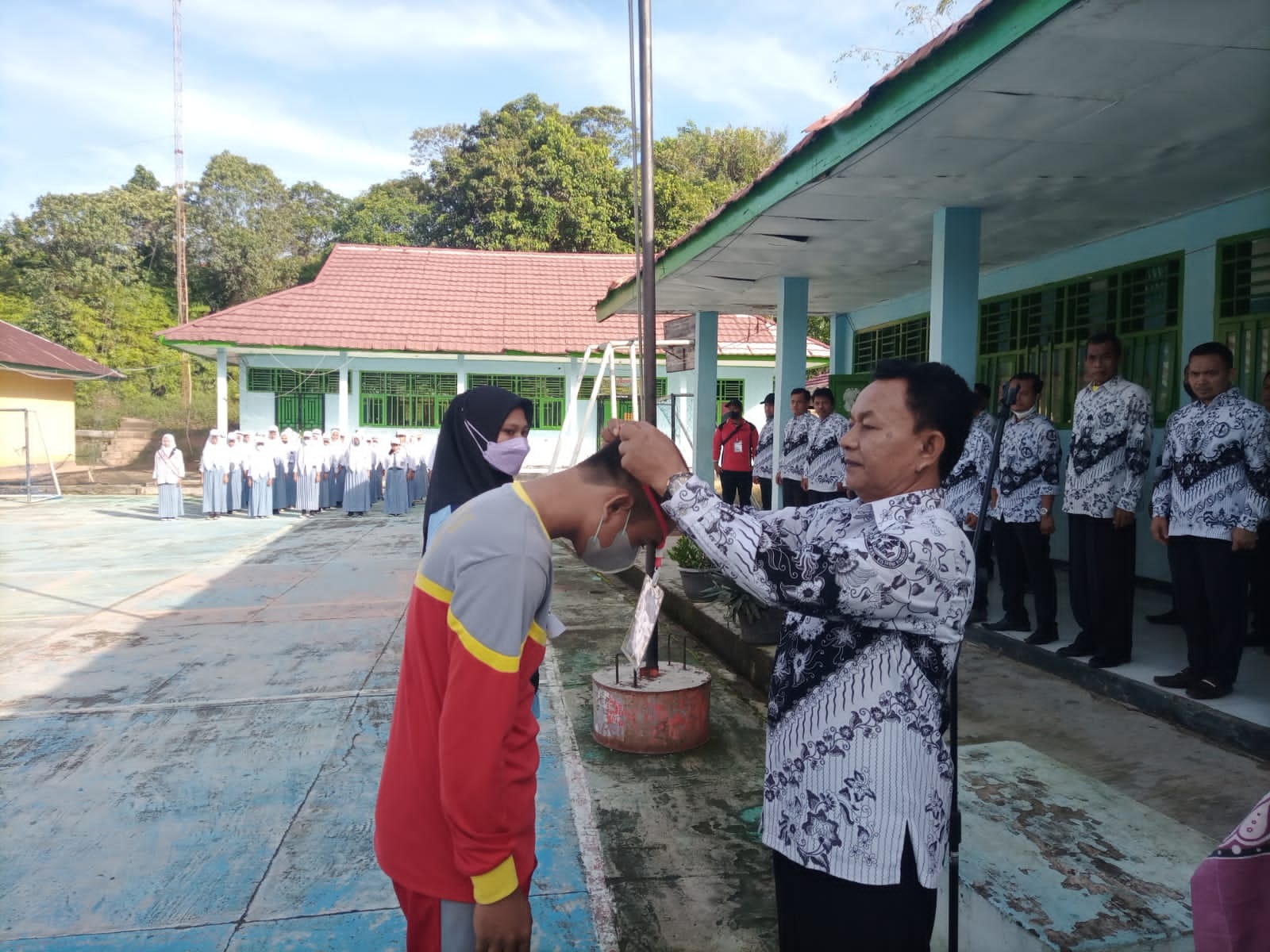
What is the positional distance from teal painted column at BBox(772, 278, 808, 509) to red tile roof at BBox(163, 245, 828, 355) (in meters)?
7.71

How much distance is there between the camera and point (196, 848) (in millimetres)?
3455

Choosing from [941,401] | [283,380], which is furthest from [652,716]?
[283,380]

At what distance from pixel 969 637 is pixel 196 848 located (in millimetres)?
4621

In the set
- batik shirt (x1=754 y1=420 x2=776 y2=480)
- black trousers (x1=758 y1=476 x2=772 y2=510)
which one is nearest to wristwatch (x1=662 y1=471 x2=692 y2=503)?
batik shirt (x1=754 y1=420 x2=776 y2=480)

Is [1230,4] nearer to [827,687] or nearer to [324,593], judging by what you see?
[827,687]

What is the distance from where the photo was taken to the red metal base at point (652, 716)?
4363 millimetres

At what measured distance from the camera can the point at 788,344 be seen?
9578 millimetres

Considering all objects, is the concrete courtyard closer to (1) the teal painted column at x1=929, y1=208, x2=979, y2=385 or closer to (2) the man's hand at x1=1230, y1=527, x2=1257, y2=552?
(2) the man's hand at x1=1230, y1=527, x2=1257, y2=552

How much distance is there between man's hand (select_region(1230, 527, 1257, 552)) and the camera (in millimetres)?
4074

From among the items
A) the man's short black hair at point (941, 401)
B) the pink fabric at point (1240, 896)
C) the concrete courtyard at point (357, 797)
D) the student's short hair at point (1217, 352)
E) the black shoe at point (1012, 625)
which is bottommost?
the concrete courtyard at point (357, 797)

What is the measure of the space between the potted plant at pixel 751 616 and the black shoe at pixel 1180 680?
2.01 m

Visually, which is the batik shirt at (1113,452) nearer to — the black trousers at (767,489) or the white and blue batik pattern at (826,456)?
the white and blue batik pattern at (826,456)

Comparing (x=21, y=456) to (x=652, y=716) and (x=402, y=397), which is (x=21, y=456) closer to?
(x=402, y=397)

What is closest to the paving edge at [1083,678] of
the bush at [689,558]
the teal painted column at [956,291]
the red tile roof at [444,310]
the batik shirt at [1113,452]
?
the bush at [689,558]
